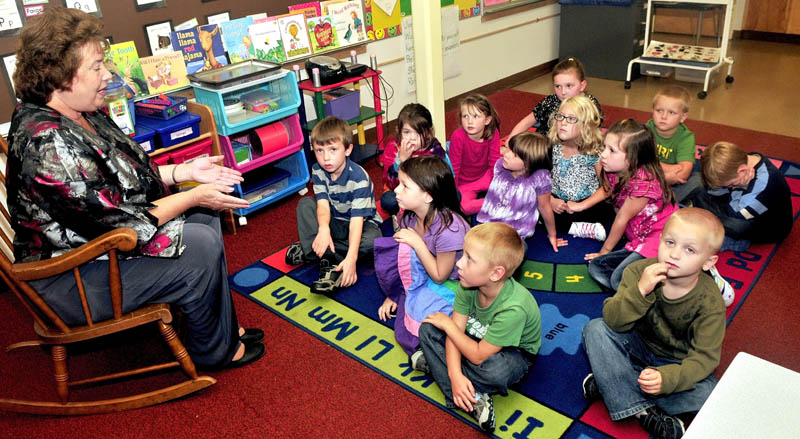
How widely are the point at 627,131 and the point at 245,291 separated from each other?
5.79 ft

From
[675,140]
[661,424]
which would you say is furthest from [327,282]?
[675,140]

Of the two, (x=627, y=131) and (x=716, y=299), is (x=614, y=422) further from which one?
(x=627, y=131)

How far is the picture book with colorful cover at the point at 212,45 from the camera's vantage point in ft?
10.2

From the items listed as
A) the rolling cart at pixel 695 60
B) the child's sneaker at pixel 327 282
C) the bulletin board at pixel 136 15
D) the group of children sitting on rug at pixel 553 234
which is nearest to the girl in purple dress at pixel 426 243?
the group of children sitting on rug at pixel 553 234

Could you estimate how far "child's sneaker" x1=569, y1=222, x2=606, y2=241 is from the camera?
8.91 ft

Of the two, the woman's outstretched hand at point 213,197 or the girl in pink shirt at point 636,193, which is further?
the girl in pink shirt at point 636,193

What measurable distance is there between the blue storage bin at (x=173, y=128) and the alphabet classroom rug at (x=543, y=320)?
0.72 m

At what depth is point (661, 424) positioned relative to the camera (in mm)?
1656

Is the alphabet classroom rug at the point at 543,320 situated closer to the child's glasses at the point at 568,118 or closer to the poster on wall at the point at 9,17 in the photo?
the child's glasses at the point at 568,118

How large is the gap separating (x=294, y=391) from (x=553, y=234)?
4.59 ft

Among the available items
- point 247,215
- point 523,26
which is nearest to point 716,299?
point 247,215

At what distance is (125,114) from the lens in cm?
270

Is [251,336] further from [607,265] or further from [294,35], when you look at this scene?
[294,35]

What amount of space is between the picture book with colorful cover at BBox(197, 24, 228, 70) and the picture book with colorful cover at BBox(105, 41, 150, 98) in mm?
358
